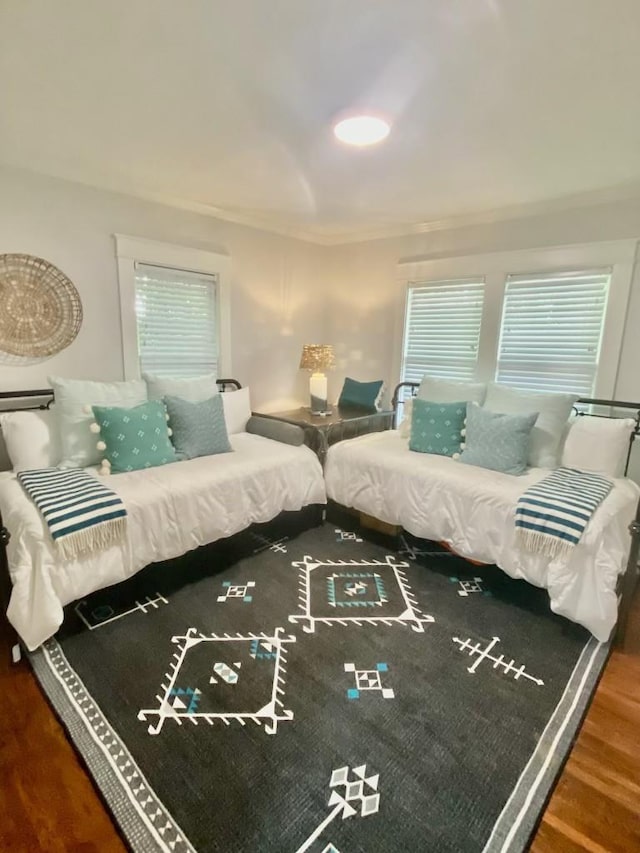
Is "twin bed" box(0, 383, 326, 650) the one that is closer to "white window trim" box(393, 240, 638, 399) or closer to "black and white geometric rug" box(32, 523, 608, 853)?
"black and white geometric rug" box(32, 523, 608, 853)

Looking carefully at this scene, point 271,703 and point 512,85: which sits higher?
point 512,85

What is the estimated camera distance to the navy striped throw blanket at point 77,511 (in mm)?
1780

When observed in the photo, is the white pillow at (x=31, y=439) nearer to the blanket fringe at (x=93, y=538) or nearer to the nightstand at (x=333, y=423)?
the blanket fringe at (x=93, y=538)

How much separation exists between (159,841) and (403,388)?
337 centimetres

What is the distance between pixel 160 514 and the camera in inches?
84.0

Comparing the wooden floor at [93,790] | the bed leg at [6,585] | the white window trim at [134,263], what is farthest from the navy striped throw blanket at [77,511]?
the white window trim at [134,263]

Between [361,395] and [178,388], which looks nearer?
[178,388]

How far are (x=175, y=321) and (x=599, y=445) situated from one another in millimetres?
3048

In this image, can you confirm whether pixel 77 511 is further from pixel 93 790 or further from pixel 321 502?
pixel 321 502

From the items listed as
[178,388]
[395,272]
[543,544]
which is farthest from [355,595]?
[395,272]

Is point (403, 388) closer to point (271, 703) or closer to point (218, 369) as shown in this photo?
point (218, 369)

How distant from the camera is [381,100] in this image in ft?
5.70

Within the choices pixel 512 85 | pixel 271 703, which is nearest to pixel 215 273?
pixel 512 85

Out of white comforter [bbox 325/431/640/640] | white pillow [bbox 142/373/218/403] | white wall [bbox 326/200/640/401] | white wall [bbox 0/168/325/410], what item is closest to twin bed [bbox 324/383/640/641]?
white comforter [bbox 325/431/640/640]
